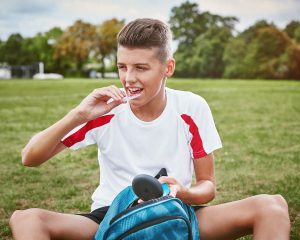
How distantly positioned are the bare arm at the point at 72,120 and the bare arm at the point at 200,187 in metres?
0.64

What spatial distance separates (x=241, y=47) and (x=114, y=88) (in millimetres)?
62214

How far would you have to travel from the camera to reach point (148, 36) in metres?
2.94

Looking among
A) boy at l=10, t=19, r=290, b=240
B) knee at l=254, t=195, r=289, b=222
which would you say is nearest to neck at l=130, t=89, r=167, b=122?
boy at l=10, t=19, r=290, b=240

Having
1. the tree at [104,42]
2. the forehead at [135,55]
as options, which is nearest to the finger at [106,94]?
the forehead at [135,55]

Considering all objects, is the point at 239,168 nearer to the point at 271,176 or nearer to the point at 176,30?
the point at 271,176

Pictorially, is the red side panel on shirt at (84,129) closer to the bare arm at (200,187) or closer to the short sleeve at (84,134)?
the short sleeve at (84,134)

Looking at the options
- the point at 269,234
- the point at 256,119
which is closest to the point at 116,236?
the point at 269,234

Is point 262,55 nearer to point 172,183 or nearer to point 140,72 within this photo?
point 140,72

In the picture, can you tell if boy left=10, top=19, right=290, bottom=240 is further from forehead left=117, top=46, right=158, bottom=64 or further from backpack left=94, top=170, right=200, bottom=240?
backpack left=94, top=170, right=200, bottom=240

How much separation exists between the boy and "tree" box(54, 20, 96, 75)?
77.7m

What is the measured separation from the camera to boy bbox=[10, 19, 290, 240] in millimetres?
2795

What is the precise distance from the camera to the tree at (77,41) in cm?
7975

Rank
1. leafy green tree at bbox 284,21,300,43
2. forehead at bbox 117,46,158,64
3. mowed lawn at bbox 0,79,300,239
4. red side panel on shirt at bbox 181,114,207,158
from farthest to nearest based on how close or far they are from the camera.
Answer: leafy green tree at bbox 284,21,300,43 → mowed lawn at bbox 0,79,300,239 → red side panel on shirt at bbox 181,114,207,158 → forehead at bbox 117,46,158,64

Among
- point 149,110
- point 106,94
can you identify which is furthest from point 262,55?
point 106,94
